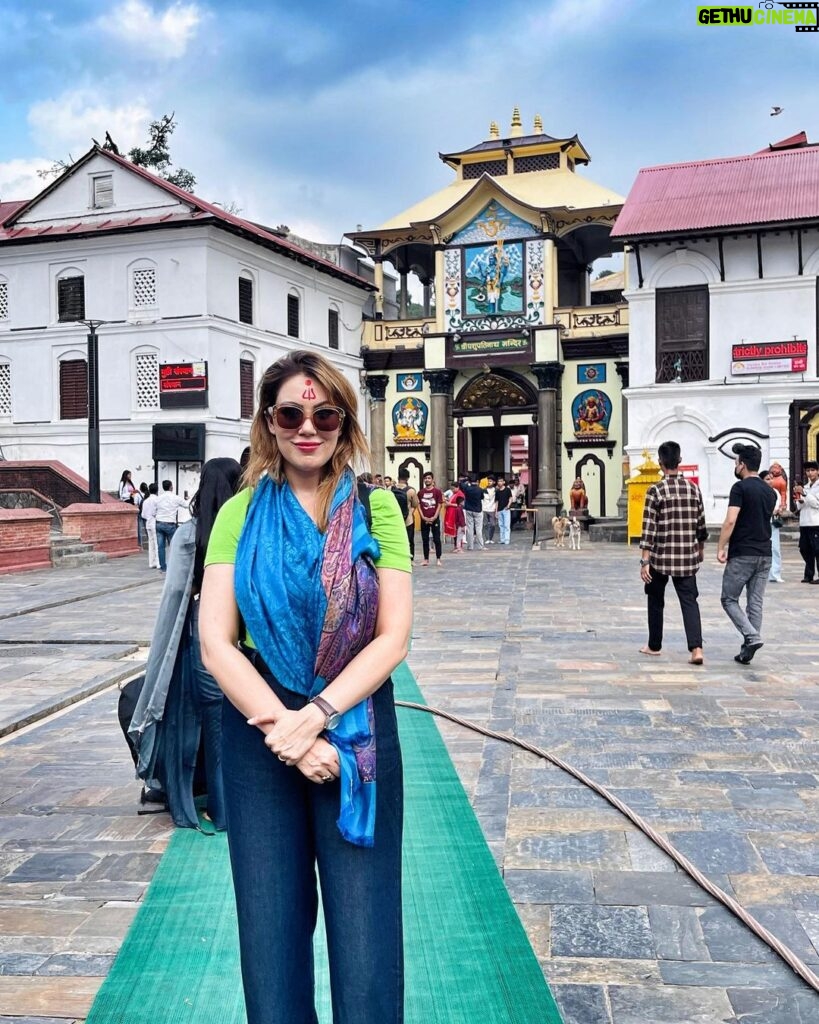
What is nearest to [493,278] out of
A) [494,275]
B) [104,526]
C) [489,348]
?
[494,275]

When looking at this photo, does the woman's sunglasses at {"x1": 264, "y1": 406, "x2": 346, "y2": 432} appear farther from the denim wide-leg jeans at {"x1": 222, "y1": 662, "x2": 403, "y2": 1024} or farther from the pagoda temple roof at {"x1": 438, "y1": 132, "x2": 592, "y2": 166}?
the pagoda temple roof at {"x1": 438, "y1": 132, "x2": 592, "y2": 166}

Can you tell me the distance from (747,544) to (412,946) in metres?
6.28

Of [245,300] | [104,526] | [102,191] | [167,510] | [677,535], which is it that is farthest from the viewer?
[245,300]

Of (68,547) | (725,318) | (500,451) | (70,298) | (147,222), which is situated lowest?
(68,547)

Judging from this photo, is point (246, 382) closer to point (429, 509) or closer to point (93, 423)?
point (93, 423)

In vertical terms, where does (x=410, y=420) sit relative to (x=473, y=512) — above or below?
above

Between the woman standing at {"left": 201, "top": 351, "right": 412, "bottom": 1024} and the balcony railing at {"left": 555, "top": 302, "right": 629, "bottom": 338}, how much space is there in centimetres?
3111

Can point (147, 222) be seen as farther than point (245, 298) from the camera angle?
No

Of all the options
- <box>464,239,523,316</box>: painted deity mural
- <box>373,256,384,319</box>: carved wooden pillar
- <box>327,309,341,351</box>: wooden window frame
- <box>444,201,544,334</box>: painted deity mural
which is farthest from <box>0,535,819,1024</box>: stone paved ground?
<box>373,256,384,319</box>: carved wooden pillar

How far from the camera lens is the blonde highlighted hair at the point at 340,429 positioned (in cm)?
255

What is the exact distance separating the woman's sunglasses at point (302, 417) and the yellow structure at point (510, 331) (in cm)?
3052

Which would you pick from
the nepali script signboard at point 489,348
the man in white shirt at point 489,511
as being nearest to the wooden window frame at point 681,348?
the man in white shirt at point 489,511

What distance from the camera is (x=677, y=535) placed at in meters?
8.88

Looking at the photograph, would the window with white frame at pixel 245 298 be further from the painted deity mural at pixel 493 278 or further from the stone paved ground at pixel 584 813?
the stone paved ground at pixel 584 813
